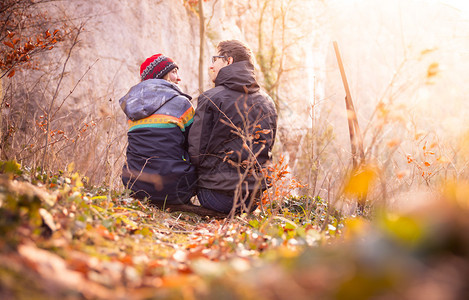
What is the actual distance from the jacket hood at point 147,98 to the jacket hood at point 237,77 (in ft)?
1.73

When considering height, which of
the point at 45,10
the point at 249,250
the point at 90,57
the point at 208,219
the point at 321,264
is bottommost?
the point at 208,219

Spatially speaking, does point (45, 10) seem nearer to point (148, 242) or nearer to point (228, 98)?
point (228, 98)

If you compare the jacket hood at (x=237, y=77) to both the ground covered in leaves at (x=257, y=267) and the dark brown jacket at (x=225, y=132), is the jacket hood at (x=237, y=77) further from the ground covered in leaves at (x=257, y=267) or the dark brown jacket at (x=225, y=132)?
the ground covered in leaves at (x=257, y=267)

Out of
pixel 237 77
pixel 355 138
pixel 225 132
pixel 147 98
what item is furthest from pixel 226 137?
pixel 355 138

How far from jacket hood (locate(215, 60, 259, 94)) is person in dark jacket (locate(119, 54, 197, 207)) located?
47cm

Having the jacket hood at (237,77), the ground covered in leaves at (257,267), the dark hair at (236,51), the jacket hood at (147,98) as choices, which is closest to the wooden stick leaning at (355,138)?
the jacket hood at (237,77)

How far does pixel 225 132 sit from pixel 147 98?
2.93 feet

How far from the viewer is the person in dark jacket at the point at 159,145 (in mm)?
3758

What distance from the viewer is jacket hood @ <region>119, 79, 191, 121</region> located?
12.5 feet

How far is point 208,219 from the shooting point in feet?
12.3

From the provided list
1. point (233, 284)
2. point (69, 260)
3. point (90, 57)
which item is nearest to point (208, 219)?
point (69, 260)

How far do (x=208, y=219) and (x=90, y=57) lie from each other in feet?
17.6

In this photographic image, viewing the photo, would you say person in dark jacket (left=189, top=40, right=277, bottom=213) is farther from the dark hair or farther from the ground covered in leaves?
the ground covered in leaves

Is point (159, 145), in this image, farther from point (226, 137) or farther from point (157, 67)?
point (157, 67)
